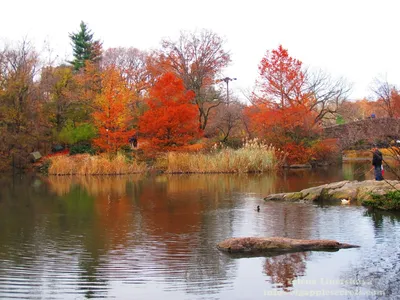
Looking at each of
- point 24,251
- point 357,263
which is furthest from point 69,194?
point 357,263

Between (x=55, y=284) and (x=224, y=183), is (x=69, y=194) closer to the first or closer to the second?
(x=224, y=183)

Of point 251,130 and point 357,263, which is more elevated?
point 251,130

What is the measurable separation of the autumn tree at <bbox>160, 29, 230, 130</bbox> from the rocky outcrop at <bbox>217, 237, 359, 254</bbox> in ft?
111

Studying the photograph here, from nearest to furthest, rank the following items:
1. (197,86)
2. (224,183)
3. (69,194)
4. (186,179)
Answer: (69,194)
(224,183)
(186,179)
(197,86)

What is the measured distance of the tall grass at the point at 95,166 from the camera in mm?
34031

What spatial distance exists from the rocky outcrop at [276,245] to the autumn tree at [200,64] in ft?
111

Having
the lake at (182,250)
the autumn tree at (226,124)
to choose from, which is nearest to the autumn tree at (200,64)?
the autumn tree at (226,124)

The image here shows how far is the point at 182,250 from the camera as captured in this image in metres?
11.0

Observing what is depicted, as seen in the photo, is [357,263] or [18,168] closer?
[357,263]

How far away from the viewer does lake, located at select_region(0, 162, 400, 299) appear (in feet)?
27.5

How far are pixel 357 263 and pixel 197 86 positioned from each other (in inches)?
1437

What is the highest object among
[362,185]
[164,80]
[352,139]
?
[164,80]

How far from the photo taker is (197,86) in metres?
45.0

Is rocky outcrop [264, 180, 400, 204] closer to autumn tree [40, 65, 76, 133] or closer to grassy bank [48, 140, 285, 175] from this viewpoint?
grassy bank [48, 140, 285, 175]
